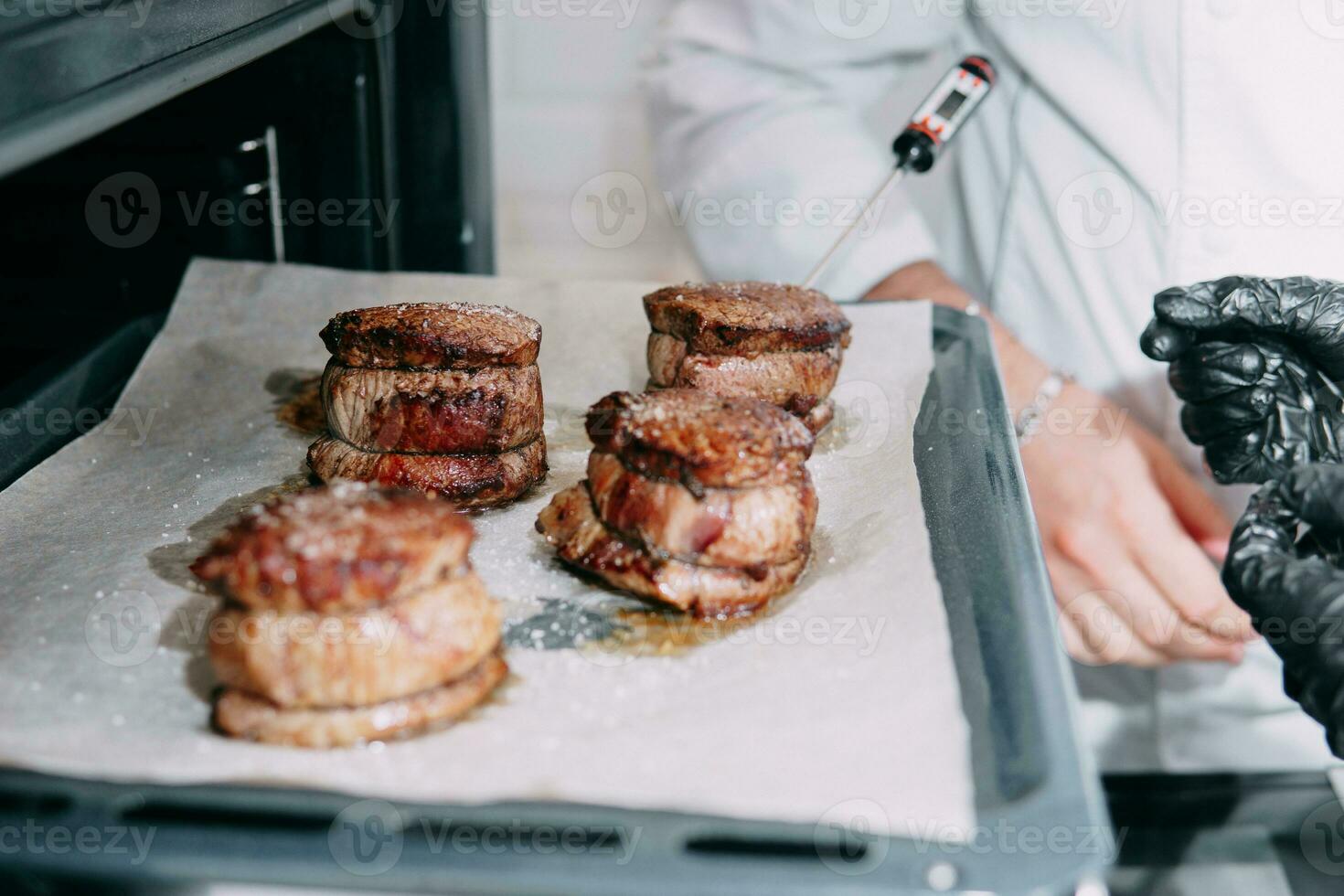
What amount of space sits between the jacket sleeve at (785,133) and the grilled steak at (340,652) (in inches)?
72.5

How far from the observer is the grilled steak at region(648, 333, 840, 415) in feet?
5.99

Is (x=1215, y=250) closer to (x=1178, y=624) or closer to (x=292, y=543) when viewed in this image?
(x=1178, y=624)

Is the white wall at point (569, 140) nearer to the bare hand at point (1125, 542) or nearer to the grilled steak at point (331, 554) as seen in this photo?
the bare hand at point (1125, 542)

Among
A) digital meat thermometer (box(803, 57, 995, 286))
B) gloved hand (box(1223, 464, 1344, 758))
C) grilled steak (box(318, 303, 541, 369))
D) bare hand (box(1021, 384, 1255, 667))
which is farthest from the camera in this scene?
bare hand (box(1021, 384, 1255, 667))

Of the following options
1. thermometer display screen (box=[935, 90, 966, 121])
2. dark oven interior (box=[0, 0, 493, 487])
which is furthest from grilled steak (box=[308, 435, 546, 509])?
thermometer display screen (box=[935, 90, 966, 121])

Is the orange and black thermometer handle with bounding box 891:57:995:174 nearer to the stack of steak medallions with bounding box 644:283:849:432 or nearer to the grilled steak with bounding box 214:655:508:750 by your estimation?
the stack of steak medallions with bounding box 644:283:849:432

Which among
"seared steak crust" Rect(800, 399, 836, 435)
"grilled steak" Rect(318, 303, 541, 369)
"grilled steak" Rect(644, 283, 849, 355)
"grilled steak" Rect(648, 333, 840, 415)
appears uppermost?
"grilled steak" Rect(318, 303, 541, 369)

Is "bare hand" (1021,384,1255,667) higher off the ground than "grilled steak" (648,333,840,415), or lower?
lower

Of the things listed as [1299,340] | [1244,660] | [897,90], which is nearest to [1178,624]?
[1244,660]

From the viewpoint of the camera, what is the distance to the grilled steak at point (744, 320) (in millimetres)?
1815

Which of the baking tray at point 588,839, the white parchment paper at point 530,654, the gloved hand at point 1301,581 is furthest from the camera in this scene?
the gloved hand at point 1301,581

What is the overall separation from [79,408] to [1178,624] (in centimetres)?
209

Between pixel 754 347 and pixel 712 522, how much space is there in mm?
498

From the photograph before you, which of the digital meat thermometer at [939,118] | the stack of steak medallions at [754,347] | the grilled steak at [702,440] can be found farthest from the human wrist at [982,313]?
the grilled steak at [702,440]
